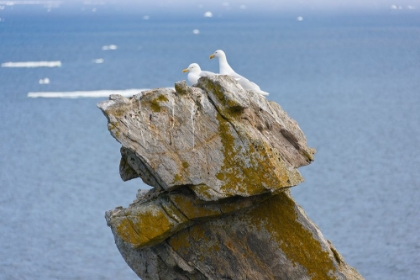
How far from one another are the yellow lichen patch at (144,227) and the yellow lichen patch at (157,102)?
5.58 ft

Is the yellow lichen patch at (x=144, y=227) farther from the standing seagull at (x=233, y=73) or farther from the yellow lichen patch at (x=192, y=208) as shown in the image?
the standing seagull at (x=233, y=73)

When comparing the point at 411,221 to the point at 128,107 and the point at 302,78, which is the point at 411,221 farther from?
the point at 302,78

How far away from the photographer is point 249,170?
13445 millimetres

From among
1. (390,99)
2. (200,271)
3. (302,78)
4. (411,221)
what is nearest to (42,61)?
(302,78)

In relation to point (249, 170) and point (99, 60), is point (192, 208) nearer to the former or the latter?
point (249, 170)

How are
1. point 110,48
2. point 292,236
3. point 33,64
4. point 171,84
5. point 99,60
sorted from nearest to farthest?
point 292,236, point 171,84, point 33,64, point 99,60, point 110,48


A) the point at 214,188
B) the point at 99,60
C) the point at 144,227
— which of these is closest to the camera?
the point at 214,188

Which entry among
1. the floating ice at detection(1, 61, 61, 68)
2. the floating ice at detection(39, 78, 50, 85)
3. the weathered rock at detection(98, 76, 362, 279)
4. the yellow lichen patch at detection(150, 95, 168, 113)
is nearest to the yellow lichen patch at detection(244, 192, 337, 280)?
the weathered rock at detection(98, 76, 362, 279)

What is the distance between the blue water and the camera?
41.8m

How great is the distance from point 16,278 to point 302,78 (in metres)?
78.5

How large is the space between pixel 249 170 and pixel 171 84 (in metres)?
81.6

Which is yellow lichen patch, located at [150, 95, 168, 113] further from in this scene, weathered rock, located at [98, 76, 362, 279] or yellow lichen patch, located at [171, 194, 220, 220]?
yellow lichen patch, located at [171, 194, 220, 220]

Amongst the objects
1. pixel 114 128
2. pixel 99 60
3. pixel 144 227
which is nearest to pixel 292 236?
pixel 144 227

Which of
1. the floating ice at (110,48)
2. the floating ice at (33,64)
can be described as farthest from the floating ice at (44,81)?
the floating ice at (110,48)
